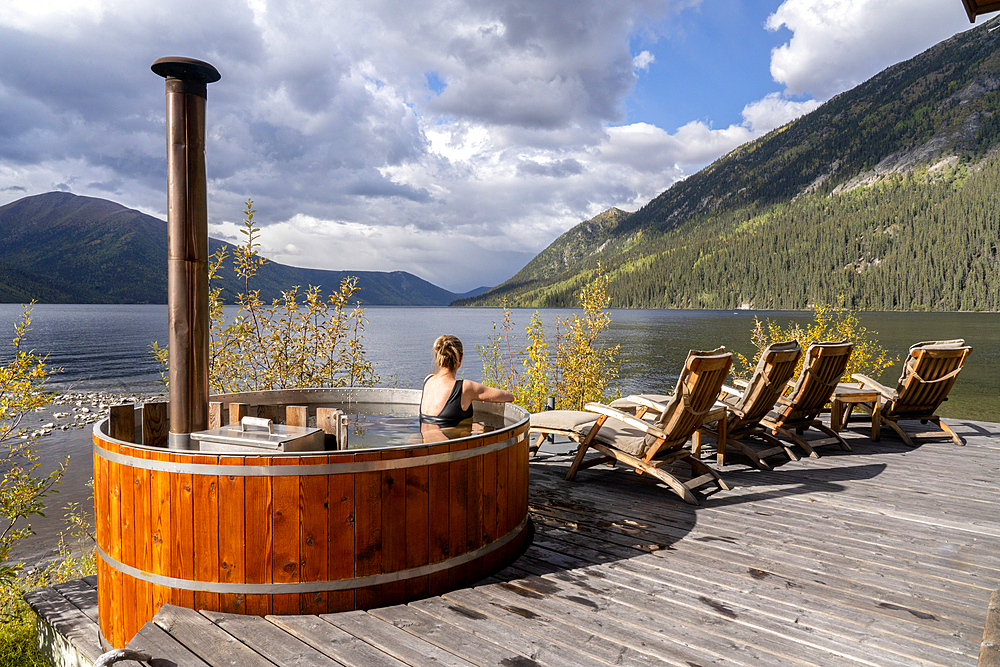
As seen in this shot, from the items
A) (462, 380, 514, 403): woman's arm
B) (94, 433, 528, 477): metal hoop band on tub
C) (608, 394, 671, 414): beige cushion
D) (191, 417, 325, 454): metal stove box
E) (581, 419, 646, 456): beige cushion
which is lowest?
(581, 419, 646, 456): beige cushion

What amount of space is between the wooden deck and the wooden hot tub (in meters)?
0.13

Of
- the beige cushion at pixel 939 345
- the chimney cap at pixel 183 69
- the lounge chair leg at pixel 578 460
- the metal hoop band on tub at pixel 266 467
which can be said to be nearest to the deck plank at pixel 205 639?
the metal hoop band on tub at pixel 266 467

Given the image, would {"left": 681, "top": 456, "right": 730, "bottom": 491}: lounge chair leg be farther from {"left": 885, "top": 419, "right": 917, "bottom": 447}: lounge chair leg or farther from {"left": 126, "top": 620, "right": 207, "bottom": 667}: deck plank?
{"left": 126, "top": 620, "right": 207, "bottom": 667}: deck plank

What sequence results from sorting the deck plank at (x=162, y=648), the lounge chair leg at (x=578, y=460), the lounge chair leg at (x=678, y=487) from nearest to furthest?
the deck plank at (x=162, y=648)
the lounge chair leg at (x=678, y=487)
the lounge chair leg at (x=578, y=460)

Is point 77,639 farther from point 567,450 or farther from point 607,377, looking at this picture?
point 607,377

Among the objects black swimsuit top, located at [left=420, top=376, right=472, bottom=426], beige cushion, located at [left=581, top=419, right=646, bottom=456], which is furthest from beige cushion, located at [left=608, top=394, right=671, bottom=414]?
black swimsuit top, located at [left=420, top=376, right=472, bottom=426]

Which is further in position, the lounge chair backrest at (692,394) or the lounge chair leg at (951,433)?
the lounge chair leg at (951,433)

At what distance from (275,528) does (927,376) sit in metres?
7.22

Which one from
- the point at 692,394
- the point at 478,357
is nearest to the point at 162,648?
the point at 692,394

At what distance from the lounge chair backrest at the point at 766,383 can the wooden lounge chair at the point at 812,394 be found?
0.94ft

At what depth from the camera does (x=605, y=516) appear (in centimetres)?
405

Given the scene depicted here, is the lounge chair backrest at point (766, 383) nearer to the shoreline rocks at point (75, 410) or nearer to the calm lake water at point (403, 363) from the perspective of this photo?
the calm lake water at point (403, 363)

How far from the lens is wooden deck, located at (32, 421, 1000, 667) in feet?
7.52

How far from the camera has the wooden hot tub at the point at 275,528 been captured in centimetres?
252
